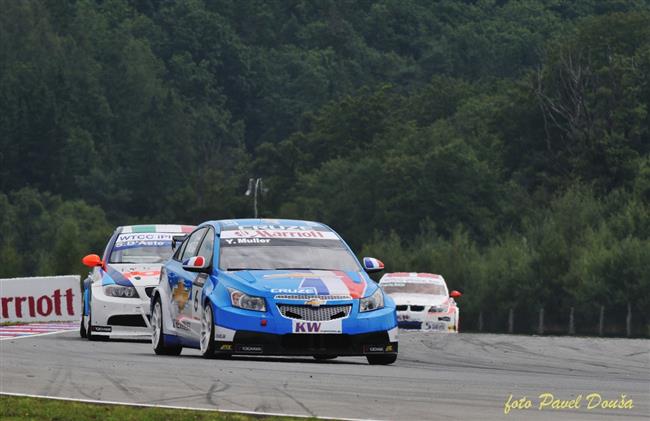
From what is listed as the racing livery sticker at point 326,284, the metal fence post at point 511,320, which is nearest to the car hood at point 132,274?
the racing livery sticker at point 326,284

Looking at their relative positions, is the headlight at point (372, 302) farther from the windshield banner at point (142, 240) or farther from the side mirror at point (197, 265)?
the windshield banner at point (142, 240)

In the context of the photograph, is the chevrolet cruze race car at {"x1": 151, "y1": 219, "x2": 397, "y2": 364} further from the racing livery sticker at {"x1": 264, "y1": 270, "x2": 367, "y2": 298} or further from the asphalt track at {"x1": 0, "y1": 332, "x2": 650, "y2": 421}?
the asphalt track at {"x1": 0, "y1": 332, "x2": 650, "y2": 421}

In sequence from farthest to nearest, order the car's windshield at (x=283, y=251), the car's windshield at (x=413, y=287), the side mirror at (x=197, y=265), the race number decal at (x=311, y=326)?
1. the car's windshield at (x=413, y=287)
2. the car's windshield at (x=283, y=251)
3. the side mirror at (x=197, y=265)
4. the race number decal at (x=311, y=326)

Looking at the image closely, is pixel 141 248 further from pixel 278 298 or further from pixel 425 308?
pixel 425 308

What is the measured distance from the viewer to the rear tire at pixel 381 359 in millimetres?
17344

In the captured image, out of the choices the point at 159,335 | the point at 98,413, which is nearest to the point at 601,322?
the point at 159,335

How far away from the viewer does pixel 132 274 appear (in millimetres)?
22891

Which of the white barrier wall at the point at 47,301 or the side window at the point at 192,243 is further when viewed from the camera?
the white barrier wall at the point at 47,301

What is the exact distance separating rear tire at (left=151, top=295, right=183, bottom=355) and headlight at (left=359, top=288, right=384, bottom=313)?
2739 millimetres

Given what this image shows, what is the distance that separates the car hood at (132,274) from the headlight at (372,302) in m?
6.18

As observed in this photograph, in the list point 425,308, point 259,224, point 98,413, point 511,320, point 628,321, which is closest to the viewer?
point 98,413

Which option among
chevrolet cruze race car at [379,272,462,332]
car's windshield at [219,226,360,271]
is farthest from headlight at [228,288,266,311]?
chevrolet cruze race car at [379,272,462,332]

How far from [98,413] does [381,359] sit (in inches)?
223

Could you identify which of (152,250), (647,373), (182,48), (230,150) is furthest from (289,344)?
(182,48)
